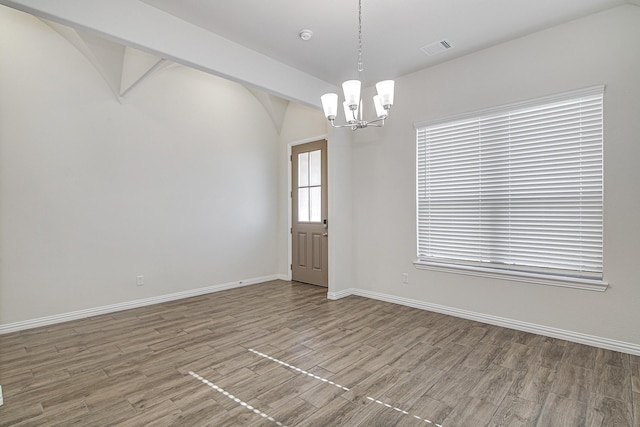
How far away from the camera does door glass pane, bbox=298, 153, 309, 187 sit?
5.49 meters

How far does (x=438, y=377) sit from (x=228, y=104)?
474 centimetres

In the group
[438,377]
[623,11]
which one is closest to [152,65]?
[438,377]

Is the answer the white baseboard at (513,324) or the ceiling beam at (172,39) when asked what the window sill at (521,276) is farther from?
the ceiling beam at (172,39)

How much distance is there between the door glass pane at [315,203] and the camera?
17.3 feet

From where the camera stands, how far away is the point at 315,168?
535cm

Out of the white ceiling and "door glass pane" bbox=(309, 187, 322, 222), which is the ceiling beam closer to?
the white ceiling

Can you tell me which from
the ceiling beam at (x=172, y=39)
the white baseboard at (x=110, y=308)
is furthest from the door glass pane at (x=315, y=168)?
the white baseboard at (x=110, y=308)

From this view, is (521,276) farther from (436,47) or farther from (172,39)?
(172,39)

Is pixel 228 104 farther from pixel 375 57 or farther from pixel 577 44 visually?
pixel 577 44

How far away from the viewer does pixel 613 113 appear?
2785mm

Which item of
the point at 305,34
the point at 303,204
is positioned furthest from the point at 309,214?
the point at 305,34

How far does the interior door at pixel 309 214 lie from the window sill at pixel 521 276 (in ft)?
5.65

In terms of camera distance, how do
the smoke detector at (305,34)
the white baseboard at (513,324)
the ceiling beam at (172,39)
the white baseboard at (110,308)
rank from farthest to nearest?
the white baseboard at (110,308) → the smoke detector at (305,34) → the white baseboard at (513,324) → the ceiling beam at (172,39)

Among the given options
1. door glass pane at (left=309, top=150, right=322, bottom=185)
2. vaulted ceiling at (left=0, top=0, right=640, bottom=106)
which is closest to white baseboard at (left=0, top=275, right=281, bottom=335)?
door glass pane at (left=309, top=150, right=322, bottom=185)
